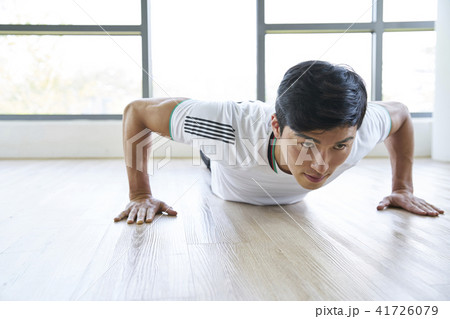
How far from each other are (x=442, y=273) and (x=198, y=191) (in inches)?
46.7

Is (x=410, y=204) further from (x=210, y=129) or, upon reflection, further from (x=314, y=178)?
(x=210, y=129)

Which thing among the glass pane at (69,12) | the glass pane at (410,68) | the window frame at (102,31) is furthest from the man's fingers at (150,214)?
the glass pane at (410,68)

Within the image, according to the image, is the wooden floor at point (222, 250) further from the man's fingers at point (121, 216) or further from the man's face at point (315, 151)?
the man's face at point (315, 151)

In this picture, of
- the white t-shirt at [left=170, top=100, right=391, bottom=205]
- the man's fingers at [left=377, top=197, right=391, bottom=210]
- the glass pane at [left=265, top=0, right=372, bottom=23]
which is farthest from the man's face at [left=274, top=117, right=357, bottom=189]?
the glass pane at [left=265, top=0, right=372, bottom=23]

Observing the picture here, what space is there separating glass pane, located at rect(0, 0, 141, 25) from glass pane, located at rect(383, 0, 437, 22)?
212 centimetres

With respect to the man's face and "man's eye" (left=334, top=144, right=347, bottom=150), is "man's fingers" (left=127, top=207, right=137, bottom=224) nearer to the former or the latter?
the man's face

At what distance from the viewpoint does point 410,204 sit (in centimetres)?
142

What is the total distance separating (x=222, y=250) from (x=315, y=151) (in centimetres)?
35

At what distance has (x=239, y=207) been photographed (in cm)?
155

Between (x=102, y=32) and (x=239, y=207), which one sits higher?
(x=102, y=32)

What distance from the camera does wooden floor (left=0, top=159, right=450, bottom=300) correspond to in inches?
30.7
